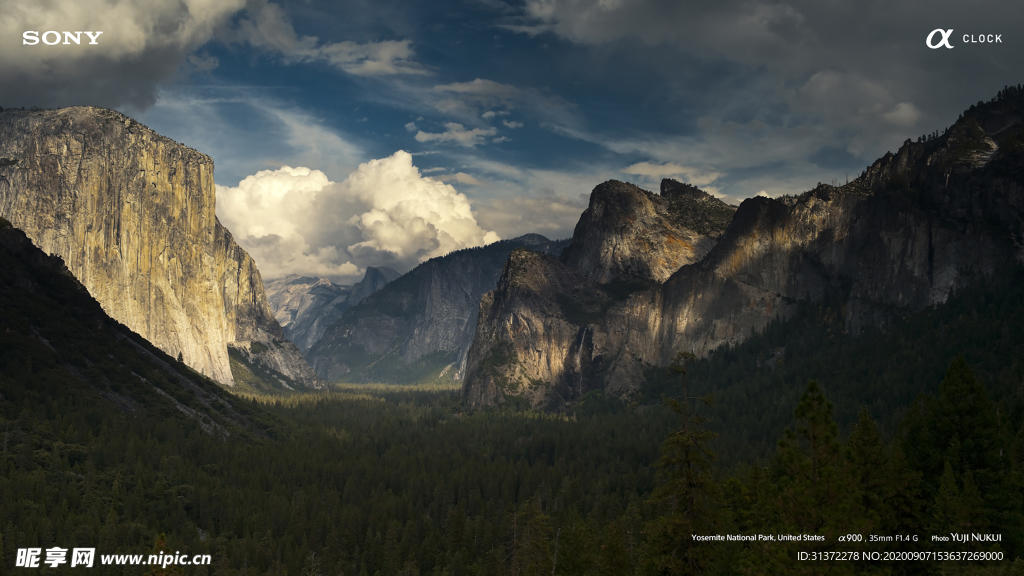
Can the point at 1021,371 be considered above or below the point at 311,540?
above

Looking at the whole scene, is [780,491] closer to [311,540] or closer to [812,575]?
[812,575]

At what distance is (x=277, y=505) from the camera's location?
13138cm

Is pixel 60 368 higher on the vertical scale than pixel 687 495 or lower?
higher

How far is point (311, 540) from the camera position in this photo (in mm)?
117812

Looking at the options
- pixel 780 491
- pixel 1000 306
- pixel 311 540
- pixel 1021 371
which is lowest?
pixel 311 540

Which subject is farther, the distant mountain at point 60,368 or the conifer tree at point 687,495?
the distant mountain at point 60,368

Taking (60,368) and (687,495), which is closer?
(687,495)

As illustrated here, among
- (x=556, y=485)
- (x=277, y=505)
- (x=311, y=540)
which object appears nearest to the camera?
(x=311, y=540)

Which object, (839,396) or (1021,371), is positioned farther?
(839,396)

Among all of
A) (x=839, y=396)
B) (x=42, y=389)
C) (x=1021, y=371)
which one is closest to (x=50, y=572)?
(x=42, y=389)

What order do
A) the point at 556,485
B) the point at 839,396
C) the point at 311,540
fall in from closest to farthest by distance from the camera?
the point at 311,540, the point at 556,485, the point at 839,396

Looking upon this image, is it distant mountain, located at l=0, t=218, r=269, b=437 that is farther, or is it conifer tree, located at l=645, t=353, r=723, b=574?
distant mountain, located at l=0, t=218, r=269, b=437

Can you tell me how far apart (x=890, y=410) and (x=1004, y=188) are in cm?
8021

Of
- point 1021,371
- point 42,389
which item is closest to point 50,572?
point 42,389
